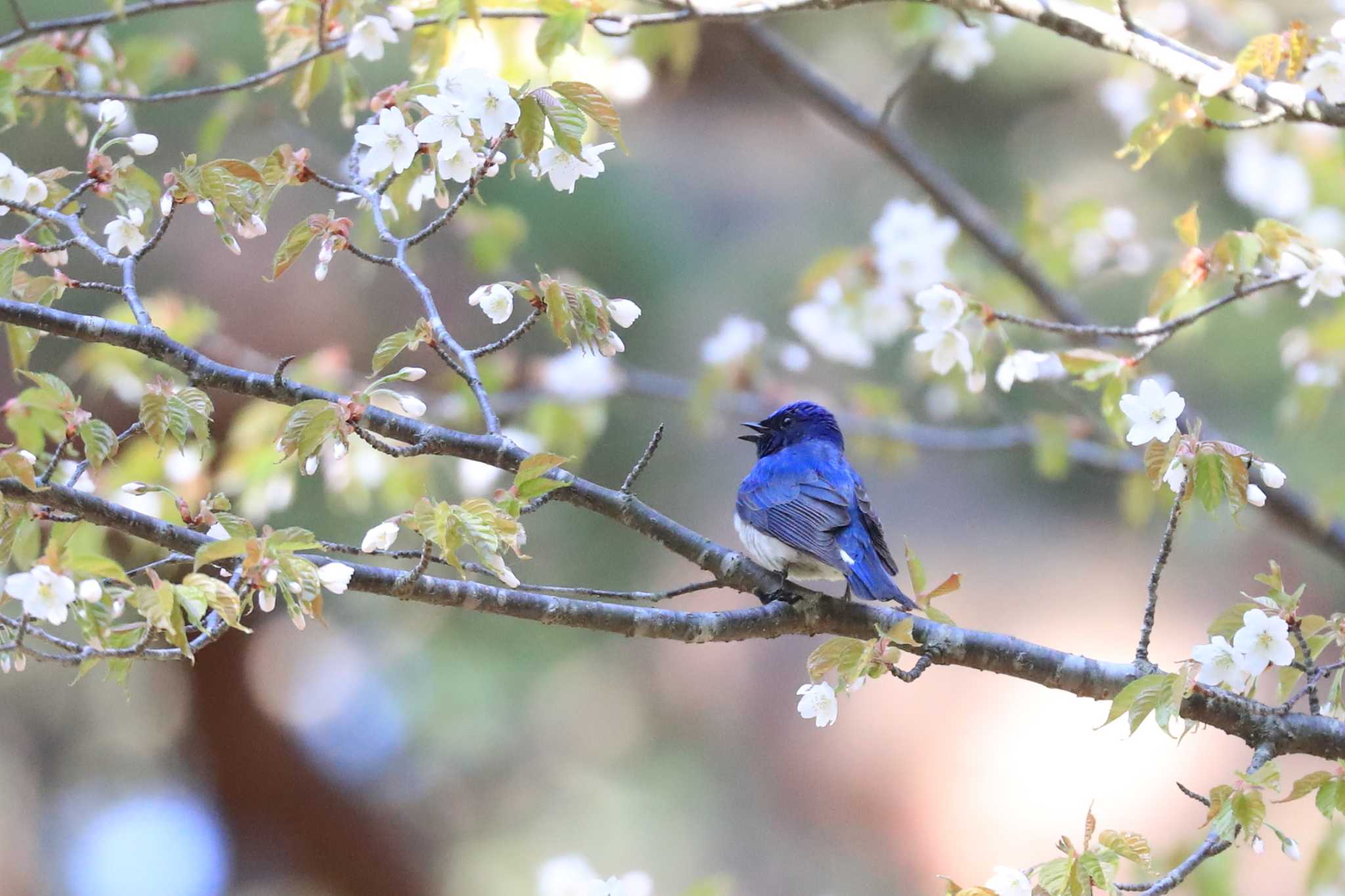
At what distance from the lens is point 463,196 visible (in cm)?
196

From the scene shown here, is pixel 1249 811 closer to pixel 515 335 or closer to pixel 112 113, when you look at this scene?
pixel 515 335

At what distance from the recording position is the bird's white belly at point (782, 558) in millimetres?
2936

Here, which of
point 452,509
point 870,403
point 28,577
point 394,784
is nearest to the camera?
point 28,577

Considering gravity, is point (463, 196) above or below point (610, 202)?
above

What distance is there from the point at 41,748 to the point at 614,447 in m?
3.78

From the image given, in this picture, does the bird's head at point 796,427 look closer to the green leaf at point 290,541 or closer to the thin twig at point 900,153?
the thin twig at point 900,153

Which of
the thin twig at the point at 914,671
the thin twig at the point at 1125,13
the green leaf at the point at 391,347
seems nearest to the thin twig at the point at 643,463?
the green leaf at the point at 391,347

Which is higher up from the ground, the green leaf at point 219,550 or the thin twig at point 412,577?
the green leaf at point 219,550

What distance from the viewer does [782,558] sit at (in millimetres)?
3016

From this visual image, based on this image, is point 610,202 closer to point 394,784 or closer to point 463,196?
point 394,784

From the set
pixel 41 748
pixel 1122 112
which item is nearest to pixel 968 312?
pixel 1122 112

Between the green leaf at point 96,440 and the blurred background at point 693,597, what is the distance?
9.32ft

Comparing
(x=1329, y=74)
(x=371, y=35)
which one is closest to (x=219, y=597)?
(x=371, y=35)

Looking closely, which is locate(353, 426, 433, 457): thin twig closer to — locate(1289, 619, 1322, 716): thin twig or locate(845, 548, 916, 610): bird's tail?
locate(845, 548, 916, 610): bird's tail
